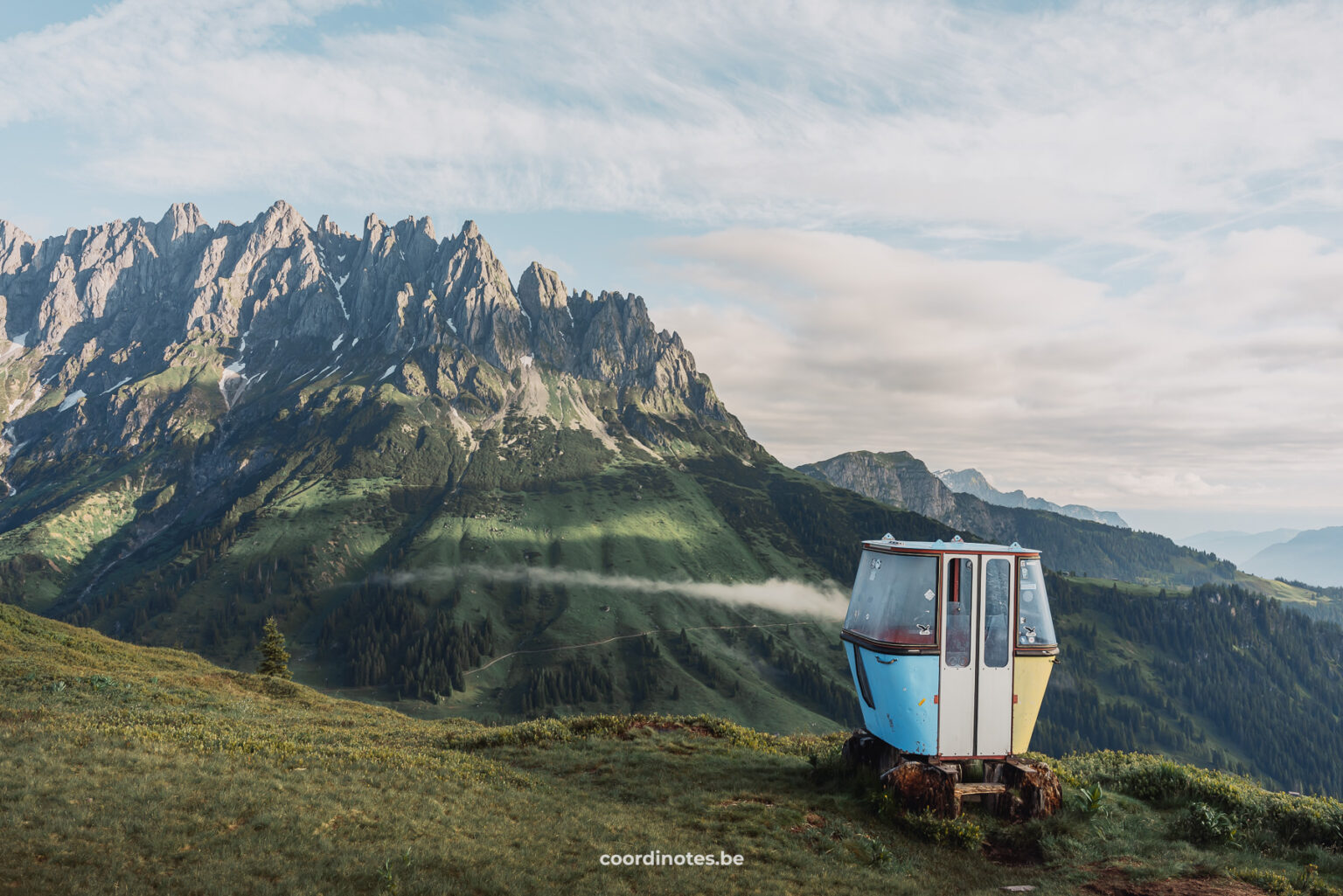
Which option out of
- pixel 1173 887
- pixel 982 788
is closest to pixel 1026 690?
pixel 982 788

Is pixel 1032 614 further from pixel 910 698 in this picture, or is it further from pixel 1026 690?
pixel 910 698

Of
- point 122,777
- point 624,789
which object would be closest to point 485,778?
point 624,789

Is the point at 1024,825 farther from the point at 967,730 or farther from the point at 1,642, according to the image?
the point at 1,642

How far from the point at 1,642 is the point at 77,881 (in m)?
40.7

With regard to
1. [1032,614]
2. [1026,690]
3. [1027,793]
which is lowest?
[1027,793]

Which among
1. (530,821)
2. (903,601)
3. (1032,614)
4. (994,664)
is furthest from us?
(1032,614)

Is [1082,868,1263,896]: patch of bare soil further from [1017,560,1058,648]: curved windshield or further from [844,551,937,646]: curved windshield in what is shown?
[844,551,937,646]: curved windshield

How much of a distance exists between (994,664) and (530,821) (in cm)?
1503

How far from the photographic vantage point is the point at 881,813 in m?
20.7

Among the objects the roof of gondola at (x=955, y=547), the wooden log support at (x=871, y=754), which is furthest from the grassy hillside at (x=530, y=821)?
the roof of gondola at (x=955, y=547)

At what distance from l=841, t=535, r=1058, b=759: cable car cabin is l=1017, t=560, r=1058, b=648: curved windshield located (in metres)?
0.03

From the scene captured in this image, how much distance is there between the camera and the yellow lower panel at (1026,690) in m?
21.9

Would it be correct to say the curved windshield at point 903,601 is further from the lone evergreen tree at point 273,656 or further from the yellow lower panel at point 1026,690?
the lone evergreen tree at point 273,656

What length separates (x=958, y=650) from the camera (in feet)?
70.3
